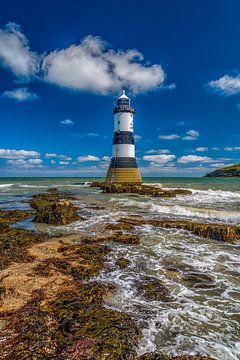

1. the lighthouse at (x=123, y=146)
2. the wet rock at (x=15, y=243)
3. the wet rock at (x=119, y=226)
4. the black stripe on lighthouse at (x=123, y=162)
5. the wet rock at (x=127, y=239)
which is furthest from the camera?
the black stripe on lighthouse at (x=123, y=162)

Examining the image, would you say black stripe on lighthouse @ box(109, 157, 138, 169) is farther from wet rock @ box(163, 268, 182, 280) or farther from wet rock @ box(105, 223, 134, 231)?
wet rock @ box(163, 268, 182, 280)

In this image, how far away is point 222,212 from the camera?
13219 millimetres

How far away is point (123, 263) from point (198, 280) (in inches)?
67.9

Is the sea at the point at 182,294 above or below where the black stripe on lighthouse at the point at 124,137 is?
below

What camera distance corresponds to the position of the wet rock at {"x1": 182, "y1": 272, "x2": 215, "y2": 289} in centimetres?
513

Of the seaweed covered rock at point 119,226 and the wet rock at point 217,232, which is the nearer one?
the wet rock at point 217,232

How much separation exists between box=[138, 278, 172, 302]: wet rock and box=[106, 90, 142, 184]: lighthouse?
88.5 feet

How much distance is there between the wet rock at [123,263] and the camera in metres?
6.00

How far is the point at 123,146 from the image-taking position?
1241 inches

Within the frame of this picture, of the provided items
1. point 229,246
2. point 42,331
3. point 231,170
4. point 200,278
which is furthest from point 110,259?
point 231,170

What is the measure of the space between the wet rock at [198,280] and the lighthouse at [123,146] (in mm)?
26508

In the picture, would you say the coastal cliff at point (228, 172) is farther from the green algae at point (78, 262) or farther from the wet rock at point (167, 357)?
the wet rock at point (167, 357)

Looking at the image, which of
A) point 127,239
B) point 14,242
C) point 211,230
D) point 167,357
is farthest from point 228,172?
point 167,357

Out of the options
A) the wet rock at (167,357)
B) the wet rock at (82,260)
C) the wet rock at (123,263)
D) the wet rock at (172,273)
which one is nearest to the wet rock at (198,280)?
the wet rock at (172,273)
